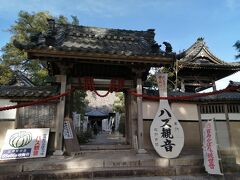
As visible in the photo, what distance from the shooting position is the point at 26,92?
26.7ft

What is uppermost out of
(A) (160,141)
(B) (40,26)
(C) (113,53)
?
(B) (40,26)

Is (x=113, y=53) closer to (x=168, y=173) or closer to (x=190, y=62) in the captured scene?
(x=168, y=173)

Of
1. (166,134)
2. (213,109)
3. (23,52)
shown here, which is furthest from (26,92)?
(23,52)

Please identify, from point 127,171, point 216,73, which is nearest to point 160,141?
point 127,171

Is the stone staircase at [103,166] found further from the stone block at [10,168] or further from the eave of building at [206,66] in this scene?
Result: the eave of building at [206,66]

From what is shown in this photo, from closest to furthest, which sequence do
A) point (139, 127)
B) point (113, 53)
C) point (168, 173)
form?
point (168, 173)
point (113, 53)
point (139, 127)

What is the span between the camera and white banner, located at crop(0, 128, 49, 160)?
7371 mm

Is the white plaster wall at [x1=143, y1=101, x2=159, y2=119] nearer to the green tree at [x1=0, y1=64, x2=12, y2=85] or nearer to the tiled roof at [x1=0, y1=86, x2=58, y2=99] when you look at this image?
the tiled roof at [x1=0, y1=86, x2=58, y2=99]

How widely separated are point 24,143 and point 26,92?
5.97 ft

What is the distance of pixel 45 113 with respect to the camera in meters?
8.22

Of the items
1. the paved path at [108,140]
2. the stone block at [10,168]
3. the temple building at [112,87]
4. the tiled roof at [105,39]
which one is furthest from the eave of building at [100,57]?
the paved path at [108,140]

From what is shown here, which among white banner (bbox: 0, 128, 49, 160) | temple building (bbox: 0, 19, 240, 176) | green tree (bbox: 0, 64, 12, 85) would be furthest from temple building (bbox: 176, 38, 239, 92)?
green tree (bbox: 0, 64, 12, 85)

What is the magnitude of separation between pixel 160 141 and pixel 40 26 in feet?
60.0

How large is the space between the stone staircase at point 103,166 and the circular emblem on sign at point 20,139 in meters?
0.65
